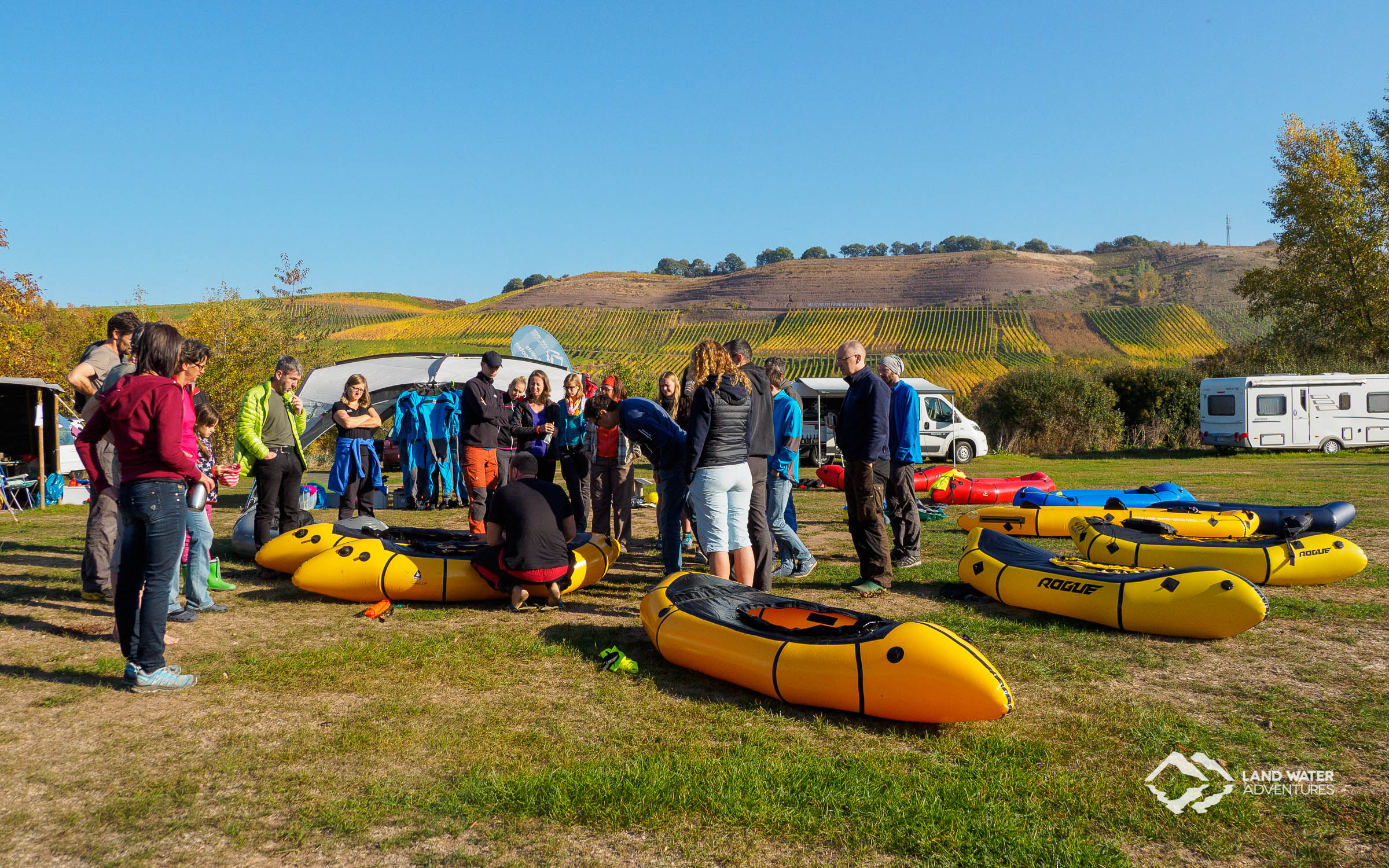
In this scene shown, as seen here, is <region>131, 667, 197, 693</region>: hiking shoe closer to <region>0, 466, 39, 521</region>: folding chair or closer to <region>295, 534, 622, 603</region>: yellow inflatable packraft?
<region>295, 534, 622, 603</region>: yellow inflatable packraft

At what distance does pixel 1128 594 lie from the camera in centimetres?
521

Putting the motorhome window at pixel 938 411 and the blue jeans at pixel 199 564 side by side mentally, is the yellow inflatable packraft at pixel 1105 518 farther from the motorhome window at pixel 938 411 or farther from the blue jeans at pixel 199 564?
the motorhome window at pixel 938 411

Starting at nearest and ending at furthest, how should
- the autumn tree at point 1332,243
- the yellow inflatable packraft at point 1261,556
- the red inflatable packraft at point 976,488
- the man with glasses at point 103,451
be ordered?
1. the man with glasses at point 103,451
2. the yellow inflatable packraft at point 1261,556
3. the red inflatable packraft at point 976,488
4. the autumn tree at point 1332,243

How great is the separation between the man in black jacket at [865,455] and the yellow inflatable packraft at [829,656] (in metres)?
1.68

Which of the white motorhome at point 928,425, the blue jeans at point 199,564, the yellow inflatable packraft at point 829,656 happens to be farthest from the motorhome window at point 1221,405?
the blue jeans at point 199,564

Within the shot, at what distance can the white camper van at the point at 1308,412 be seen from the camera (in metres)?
21.8

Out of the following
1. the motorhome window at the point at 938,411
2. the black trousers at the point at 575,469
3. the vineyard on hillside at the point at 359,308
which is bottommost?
the black trousers at the point at 575,469

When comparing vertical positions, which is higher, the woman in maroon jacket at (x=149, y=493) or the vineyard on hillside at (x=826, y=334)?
the vineyard on hillside at (x=826, y=334)

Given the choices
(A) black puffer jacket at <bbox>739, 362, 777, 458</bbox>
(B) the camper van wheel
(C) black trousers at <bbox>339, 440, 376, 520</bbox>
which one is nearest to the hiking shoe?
(A) black puffer jacket at <bbox>739, 362, 777, 458</bbox>

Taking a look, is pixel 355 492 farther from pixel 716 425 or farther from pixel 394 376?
pixel 394 376

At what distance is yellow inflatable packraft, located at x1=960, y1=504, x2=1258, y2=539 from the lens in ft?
25.2

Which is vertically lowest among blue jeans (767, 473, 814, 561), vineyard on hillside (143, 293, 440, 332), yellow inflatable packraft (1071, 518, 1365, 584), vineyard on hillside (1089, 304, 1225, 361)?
yellow inflatable packraft (1071, 518, 1365, 584)

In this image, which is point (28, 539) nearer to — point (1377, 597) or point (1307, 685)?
point (1307, 685)

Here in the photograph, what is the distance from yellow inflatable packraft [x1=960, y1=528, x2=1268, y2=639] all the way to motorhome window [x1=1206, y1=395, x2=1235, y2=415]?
20.1 metres
